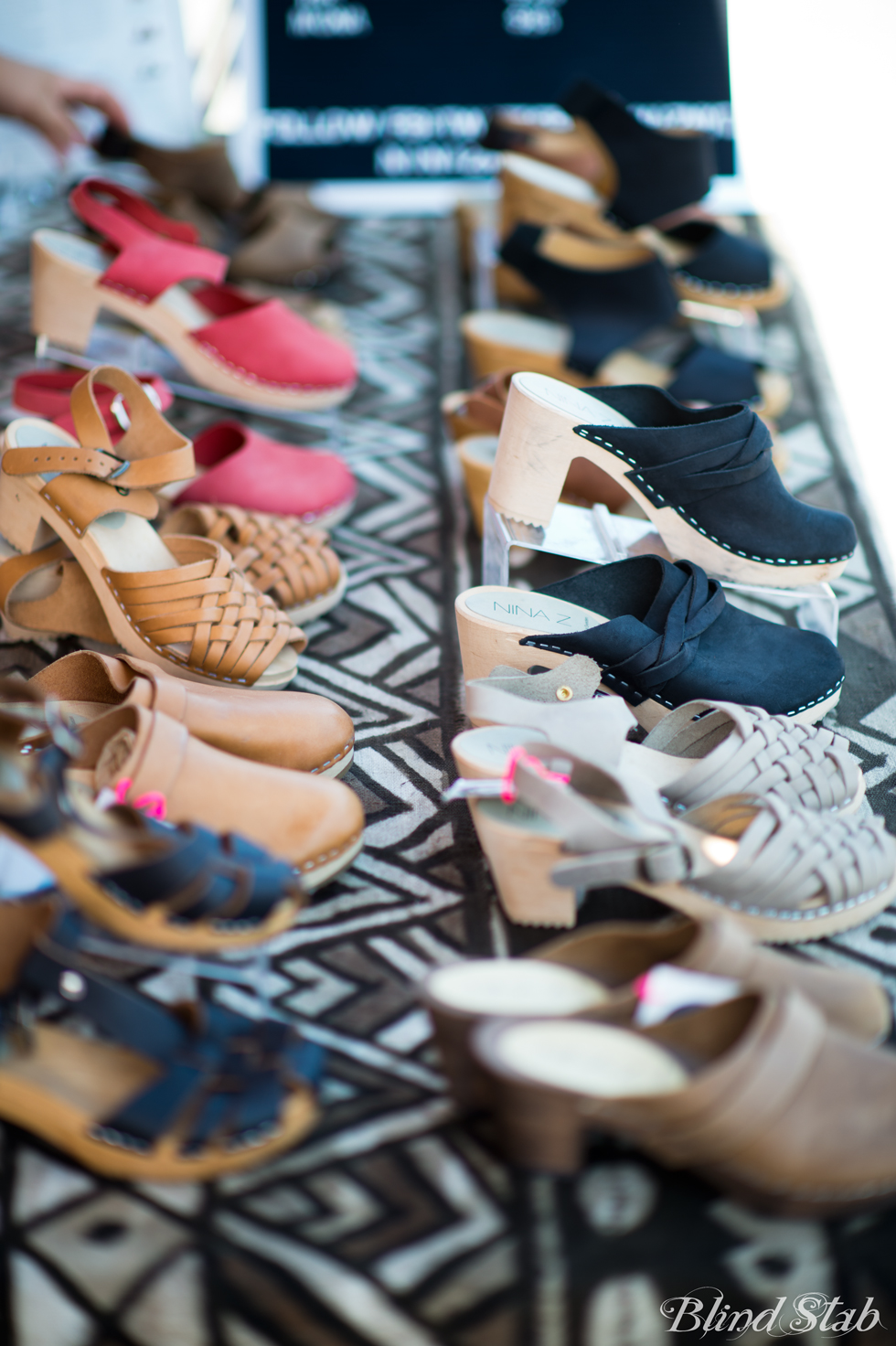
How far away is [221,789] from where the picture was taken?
3.47ft

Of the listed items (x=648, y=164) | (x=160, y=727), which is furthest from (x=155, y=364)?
(x=160, y=727)

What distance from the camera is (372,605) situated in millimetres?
A: 1678

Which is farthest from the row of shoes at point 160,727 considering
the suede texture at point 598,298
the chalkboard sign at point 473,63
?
the chalkboard sign at point 473,63

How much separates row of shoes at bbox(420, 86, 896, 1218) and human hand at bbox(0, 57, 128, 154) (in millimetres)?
1413

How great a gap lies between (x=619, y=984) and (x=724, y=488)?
74 centimetres

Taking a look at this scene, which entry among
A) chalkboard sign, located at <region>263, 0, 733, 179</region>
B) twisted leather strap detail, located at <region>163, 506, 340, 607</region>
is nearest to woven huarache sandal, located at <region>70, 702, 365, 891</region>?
twisted leather strap detail, located at <region>163, 506, 340, 607</region>

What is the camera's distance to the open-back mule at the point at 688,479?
1.39 metres

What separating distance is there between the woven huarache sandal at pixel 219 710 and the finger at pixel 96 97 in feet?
6.30

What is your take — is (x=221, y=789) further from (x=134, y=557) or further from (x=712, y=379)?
(x=712, y=379)

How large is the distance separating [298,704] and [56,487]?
44 centimetres

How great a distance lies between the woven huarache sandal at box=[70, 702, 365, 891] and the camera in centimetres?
103

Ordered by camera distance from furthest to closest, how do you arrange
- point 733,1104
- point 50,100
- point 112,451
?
point 50,100
point 112,451
point 733,1104

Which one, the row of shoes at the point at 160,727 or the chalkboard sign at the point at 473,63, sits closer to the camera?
the row of shoes at the point at 160,727

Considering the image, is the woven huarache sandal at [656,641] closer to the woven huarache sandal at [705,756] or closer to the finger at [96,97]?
the woven huarache sandal at [705,756]
